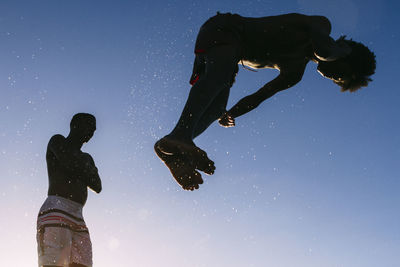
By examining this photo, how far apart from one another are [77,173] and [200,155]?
2.73 meters

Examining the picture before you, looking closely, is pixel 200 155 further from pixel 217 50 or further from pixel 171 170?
pixel 217 50

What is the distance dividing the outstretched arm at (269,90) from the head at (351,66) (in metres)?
0.20

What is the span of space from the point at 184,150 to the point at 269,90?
1.22 m

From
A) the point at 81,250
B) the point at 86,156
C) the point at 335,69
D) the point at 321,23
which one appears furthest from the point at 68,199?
the point at 321,23

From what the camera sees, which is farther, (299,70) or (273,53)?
(299,70)

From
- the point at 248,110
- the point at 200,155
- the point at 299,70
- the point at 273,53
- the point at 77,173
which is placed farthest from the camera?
the point at 77,173

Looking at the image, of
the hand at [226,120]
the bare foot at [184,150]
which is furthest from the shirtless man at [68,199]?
the bare foot at [184,150]

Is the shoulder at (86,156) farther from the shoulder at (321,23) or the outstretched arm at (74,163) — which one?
the shoulder at (321,23)

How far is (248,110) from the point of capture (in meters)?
3.67

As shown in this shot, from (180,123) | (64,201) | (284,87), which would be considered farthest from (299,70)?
(64,201)

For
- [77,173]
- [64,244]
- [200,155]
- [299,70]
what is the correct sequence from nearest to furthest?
[200,155], [299,70], [64,244], [77,173]

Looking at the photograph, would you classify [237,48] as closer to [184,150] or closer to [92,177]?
[184,150]

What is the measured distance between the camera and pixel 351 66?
3.23 m

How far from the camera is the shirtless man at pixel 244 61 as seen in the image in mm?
2732
